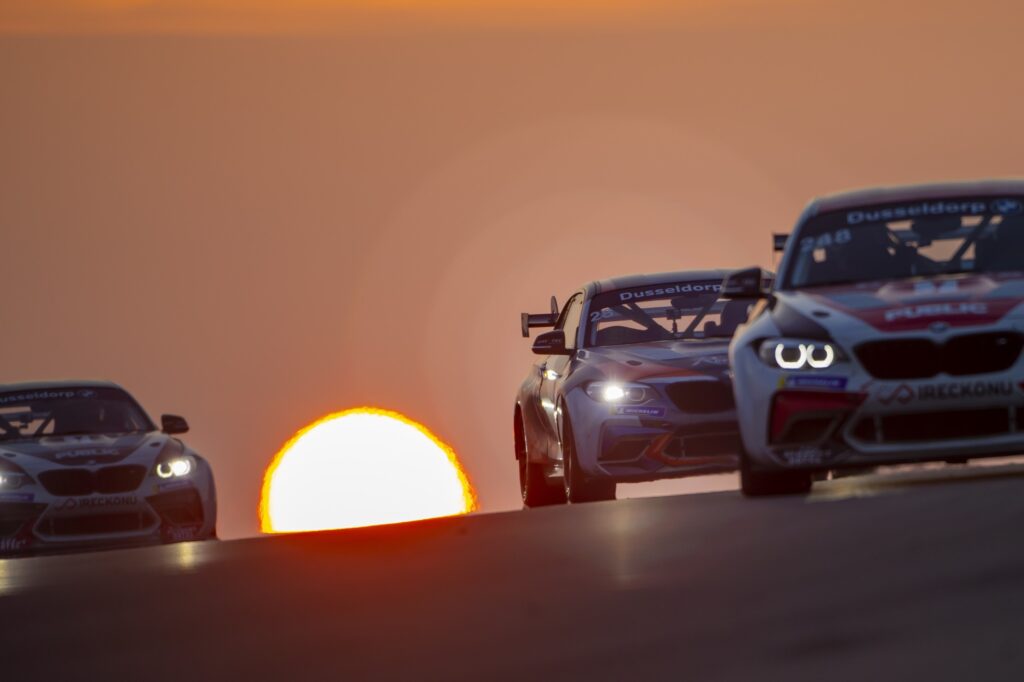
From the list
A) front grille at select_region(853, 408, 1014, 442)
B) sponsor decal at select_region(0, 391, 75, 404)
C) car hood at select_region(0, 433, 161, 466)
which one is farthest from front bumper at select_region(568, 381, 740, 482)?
sponsor decal at select_region(0, 391, 75, 404)

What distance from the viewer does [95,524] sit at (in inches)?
661

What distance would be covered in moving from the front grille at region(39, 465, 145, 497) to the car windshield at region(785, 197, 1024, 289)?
265 inches

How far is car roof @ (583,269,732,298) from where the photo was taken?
1598 cm

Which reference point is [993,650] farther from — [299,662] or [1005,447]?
[1005,447]

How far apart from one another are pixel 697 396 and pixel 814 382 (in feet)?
11.3

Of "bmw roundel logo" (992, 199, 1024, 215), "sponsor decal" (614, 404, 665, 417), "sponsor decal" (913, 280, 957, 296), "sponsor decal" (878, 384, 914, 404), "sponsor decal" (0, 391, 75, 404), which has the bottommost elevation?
"sponsor decal" (0, 391, 75, 404)

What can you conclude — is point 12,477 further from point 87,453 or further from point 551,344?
point 551,344

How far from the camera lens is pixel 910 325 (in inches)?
412

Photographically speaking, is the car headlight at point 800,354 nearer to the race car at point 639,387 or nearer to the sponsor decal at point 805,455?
the sponsor decal at point 805,455

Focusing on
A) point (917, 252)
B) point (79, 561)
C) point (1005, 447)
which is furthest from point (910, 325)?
point (79, 561)

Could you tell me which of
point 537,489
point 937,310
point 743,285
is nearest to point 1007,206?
point 743,285

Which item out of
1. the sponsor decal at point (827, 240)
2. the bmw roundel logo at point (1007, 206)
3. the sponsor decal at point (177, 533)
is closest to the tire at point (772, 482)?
the sponsor decal at point (827, 240)

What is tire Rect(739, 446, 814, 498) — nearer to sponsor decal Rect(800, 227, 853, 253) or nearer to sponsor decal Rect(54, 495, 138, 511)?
sponsor decal Rect(800, 227, 853, 253)

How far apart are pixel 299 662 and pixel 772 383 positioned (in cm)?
493
